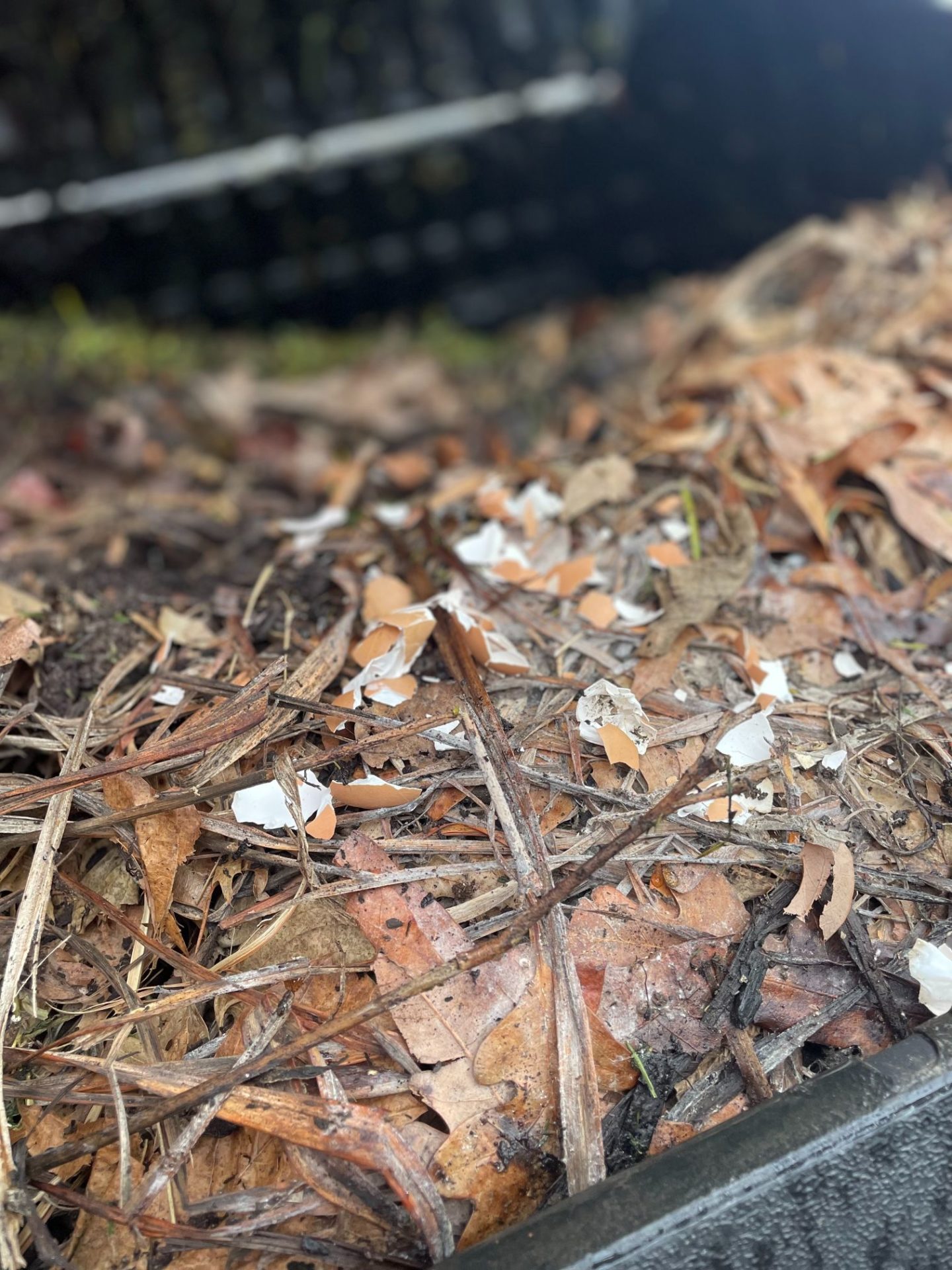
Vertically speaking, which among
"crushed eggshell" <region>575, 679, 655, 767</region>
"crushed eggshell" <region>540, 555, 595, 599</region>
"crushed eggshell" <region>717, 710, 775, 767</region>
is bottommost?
"crushed eggshell" <region>717, 710, 775, 767</region>

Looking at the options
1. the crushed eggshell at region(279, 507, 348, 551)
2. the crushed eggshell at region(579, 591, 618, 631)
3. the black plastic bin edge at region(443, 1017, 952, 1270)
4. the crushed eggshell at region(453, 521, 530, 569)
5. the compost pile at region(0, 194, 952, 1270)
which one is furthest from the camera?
the crushed eggshell at region(279, 507, 348, 551)

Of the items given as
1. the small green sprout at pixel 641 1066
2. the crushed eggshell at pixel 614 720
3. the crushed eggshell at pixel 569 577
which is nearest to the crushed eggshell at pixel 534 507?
the crushed eggshell at pixel 569 577

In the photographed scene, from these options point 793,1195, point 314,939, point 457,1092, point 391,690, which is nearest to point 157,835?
point 314,939

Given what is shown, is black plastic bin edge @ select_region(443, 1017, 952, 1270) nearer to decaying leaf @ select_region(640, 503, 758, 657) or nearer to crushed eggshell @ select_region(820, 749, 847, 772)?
crushed eggshell @ select_region(820, 749, 847, 772)

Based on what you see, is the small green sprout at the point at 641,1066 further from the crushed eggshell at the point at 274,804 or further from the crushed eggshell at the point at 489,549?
the crushed eggshell at the point at 489,549

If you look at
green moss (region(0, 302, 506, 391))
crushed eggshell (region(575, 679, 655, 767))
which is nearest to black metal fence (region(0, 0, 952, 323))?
green moss (region(0, 302, 506, 391))

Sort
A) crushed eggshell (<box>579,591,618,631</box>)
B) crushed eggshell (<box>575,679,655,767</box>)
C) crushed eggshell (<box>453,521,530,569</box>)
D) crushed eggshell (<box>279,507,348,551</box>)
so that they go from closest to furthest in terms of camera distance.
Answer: crushed eggshell (<box>575,679,655,767</box>)
crushed eggshell (<box>579,591,618,631</box>)
crushed eggshell (<box>453,521,530,569</box>)
crushed eggshell (<box>279,507,348,551</box>)

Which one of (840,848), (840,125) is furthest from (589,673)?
(840,125)
